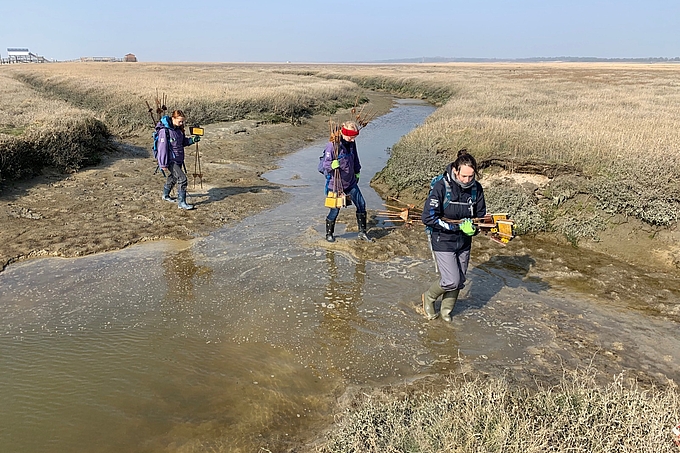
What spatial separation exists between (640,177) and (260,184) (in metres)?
9.02

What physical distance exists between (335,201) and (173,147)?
165 inches

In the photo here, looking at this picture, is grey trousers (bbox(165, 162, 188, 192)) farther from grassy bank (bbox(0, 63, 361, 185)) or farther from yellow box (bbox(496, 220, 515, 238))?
yellow box (bbox(496, 220, 515, 238))

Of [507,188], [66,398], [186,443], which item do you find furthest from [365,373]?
[507,188]

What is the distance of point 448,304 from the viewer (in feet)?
19.8

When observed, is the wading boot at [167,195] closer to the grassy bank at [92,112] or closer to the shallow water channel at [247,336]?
the shallow water channel at [247,336]

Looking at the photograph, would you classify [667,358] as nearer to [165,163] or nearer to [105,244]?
[105,244]

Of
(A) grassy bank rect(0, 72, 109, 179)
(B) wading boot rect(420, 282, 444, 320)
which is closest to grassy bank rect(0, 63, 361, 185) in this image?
(A) grassy bank rect(0, 72, 109, 179)

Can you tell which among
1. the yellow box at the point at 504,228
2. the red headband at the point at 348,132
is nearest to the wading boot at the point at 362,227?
the red headband at the point at 348,132

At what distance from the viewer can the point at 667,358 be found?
532 centimetres

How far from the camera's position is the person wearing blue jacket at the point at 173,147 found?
9.84 m

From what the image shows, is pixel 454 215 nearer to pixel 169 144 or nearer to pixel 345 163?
pixel 345 163

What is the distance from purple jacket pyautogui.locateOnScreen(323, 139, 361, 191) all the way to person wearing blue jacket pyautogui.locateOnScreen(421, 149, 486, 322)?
280cm

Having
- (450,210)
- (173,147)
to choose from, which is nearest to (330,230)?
(450,210)

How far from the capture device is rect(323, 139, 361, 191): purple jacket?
7910mm
